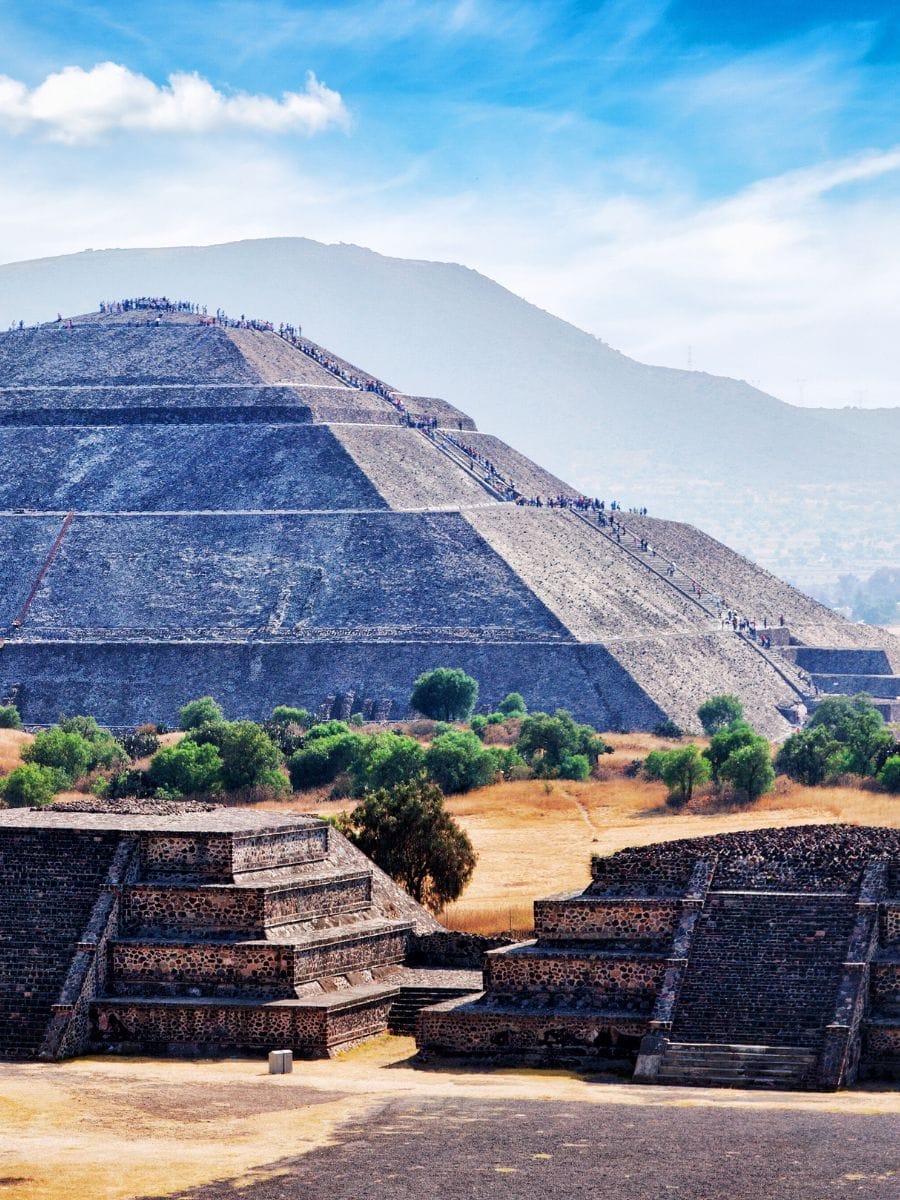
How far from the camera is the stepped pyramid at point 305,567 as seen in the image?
99.3m

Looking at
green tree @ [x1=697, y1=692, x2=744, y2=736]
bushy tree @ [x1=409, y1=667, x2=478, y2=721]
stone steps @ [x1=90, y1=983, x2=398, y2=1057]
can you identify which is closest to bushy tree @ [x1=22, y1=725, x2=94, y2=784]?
bushy tree @ [x1=409, y1=667, x2=478, y2=721]

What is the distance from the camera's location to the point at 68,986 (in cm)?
3812

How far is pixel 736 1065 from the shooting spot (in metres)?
34.3

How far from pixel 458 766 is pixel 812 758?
35.2ft

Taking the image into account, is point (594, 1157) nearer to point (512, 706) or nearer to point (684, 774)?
point (684, 774)

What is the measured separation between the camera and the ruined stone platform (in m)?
37.9

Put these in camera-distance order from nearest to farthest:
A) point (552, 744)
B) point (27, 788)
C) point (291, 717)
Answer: point (27, 788)
point (552, 744)
point (291, 717)

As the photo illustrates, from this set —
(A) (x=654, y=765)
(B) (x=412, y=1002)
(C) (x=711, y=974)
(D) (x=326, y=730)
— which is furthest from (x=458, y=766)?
(C) (x=711, y=974)

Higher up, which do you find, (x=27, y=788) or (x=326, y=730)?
(x=326, y=730)

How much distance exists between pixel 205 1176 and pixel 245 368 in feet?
318

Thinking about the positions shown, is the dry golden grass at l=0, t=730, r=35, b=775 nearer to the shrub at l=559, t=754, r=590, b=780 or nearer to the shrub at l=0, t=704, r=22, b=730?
the shrub at l=0, t=704, r=22, b=730

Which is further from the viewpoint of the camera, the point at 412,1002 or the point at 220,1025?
the point at 412,1002

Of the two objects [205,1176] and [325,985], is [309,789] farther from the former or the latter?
[205,1176]

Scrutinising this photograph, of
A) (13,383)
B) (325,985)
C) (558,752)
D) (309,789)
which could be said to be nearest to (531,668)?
(558,752)
